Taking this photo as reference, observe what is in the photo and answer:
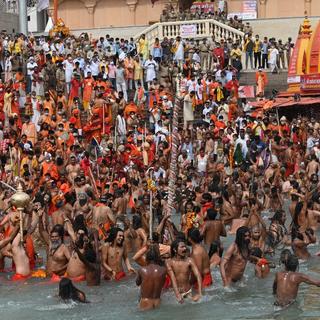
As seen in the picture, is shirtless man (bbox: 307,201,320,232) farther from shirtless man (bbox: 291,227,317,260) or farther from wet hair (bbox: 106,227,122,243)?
wet hair (bbox: 106,227,122,243)

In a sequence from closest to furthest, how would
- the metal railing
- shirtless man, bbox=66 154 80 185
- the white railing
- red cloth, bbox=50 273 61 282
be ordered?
red cloth, bbox=50 273 61 282 < shirtless man, bbox=66 154 80 185 < the white railing < the metal railing

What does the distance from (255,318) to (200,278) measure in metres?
0.85

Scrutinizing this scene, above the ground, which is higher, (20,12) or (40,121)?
(20,12)

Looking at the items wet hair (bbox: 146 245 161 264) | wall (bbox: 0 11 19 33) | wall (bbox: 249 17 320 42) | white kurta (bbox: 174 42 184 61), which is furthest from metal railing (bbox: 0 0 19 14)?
wet hair (bbox: 146 245 161 264)

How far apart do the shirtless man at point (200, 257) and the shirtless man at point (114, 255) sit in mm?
1097

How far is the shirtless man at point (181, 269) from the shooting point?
1312 centimetres

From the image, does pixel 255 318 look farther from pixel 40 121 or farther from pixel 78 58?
pixel 78 58

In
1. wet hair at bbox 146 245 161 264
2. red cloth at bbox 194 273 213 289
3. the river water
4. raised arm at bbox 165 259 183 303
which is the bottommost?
the river water

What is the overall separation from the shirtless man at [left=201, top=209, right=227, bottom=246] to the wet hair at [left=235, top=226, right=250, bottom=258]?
72.8 inches

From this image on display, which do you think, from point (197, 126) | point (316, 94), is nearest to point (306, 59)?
point (316, 94)

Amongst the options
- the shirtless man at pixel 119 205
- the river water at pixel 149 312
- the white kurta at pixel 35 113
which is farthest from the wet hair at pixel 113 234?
the white kurta at pixel 35 113

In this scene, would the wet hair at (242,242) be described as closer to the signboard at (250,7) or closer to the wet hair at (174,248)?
the wet hair at (174,248)

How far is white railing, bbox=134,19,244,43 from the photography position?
35.3 m

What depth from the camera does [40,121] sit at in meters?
24.6
